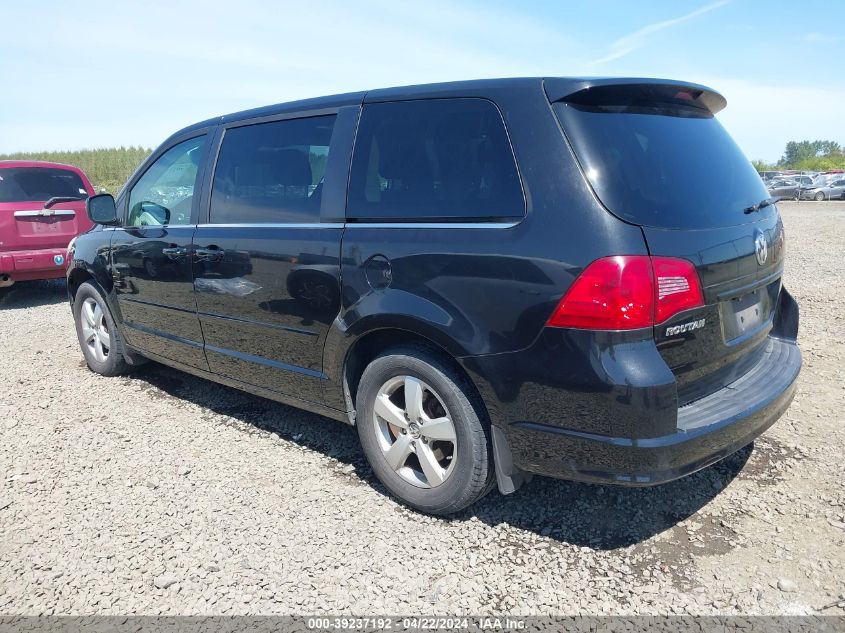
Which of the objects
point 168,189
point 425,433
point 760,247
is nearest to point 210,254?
point 168,189

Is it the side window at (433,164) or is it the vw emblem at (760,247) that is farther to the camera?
the vw emblem at (760,247)

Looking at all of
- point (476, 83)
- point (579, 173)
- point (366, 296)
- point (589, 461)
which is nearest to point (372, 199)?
point (366, 296)

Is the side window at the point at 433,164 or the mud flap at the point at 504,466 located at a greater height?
the side window at the point at 433,164

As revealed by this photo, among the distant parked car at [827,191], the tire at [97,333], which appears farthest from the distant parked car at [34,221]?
the distant parked car at [827,191]

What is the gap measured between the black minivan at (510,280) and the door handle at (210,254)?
2cm

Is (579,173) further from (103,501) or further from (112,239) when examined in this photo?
(112,239)

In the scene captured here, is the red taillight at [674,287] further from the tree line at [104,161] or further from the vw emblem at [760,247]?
the tree line at [104,161]

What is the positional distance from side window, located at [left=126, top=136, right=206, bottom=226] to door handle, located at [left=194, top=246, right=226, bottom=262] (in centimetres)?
33

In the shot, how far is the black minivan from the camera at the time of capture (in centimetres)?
228

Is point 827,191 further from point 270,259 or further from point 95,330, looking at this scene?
point 270,259

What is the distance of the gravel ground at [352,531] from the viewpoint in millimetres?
2395

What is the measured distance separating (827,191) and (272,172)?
1433 inches

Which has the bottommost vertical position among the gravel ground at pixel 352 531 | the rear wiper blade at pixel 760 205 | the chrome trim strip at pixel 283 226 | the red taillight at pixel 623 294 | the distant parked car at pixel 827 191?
the distant parked car at pixel 827 191

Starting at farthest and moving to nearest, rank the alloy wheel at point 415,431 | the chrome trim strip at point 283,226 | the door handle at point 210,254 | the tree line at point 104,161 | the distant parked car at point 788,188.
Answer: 1. the tree line at point 104,161
2. the distant parked car at point 788,188
3. the door handle at point 210,254
4. the chrome trim strip at point 283,226
5. the alloy wheel at point 415,431
